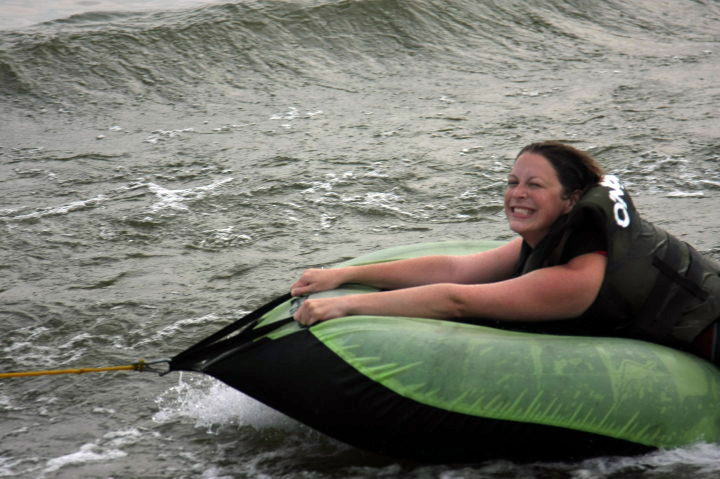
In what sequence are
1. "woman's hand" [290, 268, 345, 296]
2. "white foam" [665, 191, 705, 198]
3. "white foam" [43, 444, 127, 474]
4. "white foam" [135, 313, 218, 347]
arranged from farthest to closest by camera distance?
"white foam" [665, 191, 705, 198], "white foam" [135, 313, 218, 347], "woman's hand" [290, 268, 345, 296], "white foam" [43, 444, 127, 474]

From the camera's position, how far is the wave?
34.7ft

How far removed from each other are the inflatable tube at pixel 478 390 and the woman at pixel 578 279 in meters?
0.07

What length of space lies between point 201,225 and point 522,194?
3.39m

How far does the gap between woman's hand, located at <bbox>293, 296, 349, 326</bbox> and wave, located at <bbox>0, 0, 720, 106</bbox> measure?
687 centimetres

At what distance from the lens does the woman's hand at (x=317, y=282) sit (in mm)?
3867

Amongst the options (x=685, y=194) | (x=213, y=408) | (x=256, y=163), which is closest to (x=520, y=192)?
(x=213, y=408)

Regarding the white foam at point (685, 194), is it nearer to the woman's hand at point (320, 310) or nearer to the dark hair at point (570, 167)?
the dark hair at point (570, 167)

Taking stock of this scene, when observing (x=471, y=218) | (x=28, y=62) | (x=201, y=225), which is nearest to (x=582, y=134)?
(x=471, y=218)

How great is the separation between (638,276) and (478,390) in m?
0.68

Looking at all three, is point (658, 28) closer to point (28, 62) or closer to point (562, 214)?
point (28, 62)

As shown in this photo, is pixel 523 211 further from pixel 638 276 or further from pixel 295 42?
pixel 295 42

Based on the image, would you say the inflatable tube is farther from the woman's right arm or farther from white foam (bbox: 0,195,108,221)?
white foam (bbox: 0,195,108,221)

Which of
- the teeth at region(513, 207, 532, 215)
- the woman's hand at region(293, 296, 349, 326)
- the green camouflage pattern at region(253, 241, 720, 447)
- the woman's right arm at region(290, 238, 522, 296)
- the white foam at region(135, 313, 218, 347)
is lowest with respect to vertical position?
the white foam at region(135, 313, 218, 347)

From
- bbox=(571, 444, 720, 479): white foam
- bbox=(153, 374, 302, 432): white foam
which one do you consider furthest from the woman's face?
bbox=(153, 374, 302, 432): white foam
